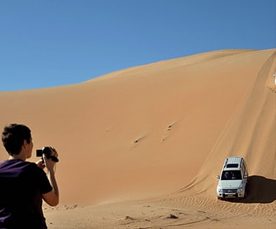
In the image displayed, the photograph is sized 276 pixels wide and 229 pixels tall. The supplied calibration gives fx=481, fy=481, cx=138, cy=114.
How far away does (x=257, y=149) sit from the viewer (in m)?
23.1

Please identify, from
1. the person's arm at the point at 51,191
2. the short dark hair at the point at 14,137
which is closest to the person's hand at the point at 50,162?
the person's arm at the point at 51,191

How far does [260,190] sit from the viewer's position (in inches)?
792

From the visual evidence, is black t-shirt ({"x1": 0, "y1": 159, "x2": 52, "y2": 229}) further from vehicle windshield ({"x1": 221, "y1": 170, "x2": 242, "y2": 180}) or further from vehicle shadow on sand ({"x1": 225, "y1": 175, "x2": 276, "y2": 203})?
vehicle shadow on sand ({"x1": 225, "y1": 175, "x2": 276, "y2": 203})

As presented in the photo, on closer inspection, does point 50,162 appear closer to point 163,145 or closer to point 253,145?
point 253,145

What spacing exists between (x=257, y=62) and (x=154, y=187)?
19118 millimetres

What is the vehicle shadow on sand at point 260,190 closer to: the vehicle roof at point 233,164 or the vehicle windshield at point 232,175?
the vehicle windshield at point 232,175

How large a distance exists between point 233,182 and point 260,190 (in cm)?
178

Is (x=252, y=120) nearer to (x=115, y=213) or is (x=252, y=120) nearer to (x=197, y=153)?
(x=197, y=153)

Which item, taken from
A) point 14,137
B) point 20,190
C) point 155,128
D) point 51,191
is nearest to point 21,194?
point 20,190

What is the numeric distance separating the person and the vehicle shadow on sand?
653 inches

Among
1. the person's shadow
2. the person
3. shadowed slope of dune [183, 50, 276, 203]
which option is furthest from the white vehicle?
the person

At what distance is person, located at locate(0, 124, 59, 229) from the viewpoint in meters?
3.44

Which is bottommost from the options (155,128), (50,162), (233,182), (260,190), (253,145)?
(260,190)

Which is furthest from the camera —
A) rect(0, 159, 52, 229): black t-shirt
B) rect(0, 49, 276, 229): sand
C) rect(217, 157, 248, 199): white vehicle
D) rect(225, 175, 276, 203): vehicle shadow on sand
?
rect(225, 175, 276, 203): vehicle shadow on sand
